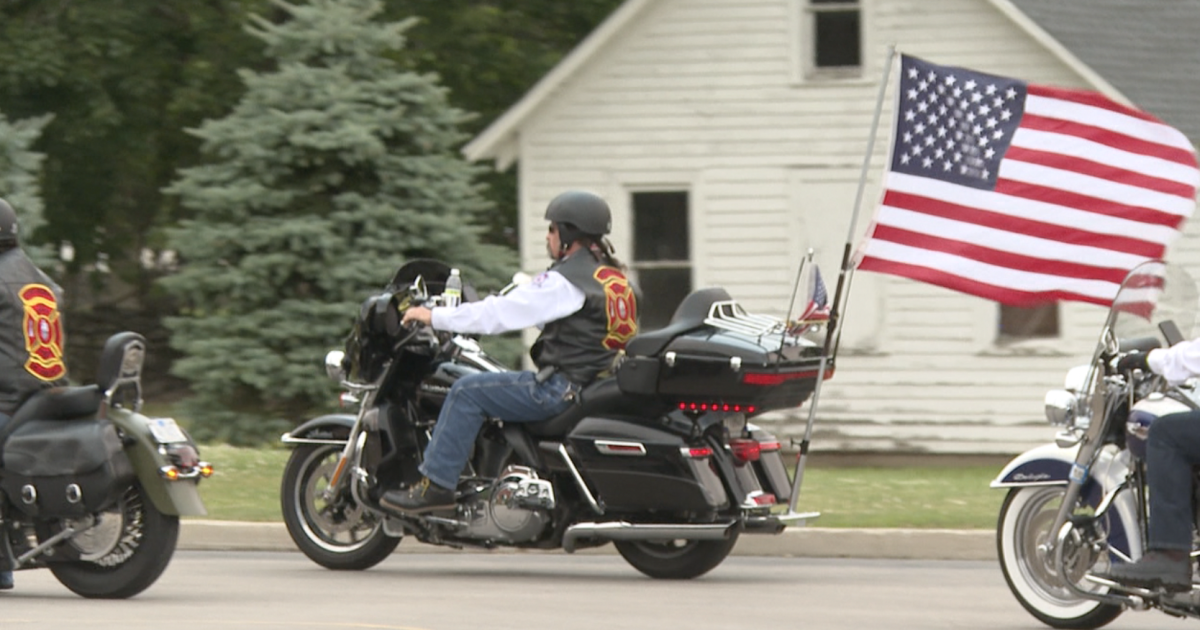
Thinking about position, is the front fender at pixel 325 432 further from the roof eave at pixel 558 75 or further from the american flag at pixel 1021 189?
the roof eave at pixel 558 75

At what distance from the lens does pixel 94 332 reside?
3550cm

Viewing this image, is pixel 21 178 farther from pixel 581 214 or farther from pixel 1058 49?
pixel 581 214

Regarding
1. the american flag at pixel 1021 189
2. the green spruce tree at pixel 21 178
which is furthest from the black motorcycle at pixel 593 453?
the green spruce tree at pixel 21 178

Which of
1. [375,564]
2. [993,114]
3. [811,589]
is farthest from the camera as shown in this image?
[993,114]

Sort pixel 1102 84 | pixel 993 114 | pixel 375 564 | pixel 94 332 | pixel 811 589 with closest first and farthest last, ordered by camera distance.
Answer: pixel 811 589, pixel 375 564, pixel 993 114, pixel 1102 84, pixel 94 332

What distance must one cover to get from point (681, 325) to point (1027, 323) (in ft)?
36.7

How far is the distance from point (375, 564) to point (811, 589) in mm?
2260

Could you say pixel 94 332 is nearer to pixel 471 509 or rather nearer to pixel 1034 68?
pixel 1034 68

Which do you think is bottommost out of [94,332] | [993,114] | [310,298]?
[94,332]

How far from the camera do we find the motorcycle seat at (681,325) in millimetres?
10977

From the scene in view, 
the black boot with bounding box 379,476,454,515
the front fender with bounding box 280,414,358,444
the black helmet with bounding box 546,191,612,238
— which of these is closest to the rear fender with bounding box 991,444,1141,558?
the black helmet with bounding box 546,191,612,238

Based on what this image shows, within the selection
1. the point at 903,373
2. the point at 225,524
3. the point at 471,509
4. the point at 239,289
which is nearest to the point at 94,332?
the point at 239,289

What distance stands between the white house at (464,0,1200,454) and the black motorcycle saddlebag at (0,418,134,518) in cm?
1216

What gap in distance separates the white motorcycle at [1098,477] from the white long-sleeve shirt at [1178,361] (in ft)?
0.82
